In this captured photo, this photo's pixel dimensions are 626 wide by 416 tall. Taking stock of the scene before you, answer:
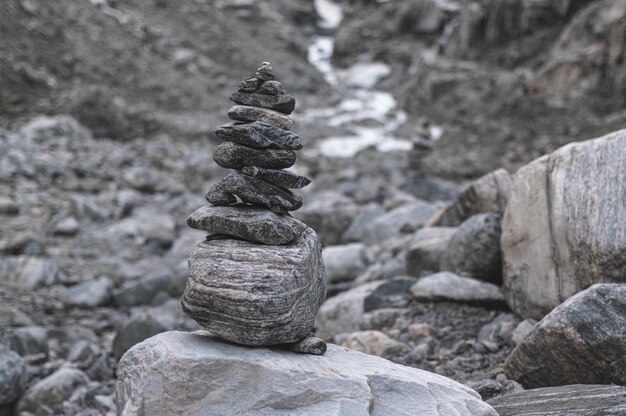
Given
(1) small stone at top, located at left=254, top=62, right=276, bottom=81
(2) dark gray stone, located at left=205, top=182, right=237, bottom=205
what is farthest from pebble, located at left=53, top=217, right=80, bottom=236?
(1) small stone at top, located at left=254, top=62, right=276, bottom=81

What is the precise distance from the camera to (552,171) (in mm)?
8195

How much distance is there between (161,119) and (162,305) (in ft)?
67.5

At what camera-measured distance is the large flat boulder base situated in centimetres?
513

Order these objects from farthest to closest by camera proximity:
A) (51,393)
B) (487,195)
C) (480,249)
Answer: (487,195), (480,249), (51,393)

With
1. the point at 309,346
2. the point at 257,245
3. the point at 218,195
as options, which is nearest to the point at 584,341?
the point at 309,346

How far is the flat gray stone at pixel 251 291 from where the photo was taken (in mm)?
5504

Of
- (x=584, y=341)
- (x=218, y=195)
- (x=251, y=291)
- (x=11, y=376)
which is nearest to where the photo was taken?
(x=251, y=291)

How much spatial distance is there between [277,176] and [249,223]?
656mm

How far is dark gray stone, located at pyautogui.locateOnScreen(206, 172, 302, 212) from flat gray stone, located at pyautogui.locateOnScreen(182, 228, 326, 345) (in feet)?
1.60

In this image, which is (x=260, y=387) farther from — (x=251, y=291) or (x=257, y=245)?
(x=257, y=245)

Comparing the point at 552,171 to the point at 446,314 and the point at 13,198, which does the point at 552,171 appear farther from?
the point at 13,198

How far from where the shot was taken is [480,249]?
9820mm

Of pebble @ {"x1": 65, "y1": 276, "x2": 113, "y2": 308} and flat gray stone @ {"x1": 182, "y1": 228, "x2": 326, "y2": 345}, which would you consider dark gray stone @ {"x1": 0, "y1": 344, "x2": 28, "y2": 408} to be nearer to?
flat gray stone @ {"x1": 182, "y1": 228, "x2": 326, "y2": 345}

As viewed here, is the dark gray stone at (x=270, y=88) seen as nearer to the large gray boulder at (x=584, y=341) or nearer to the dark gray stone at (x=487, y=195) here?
the large gray boulder at (x=584, y=341)
